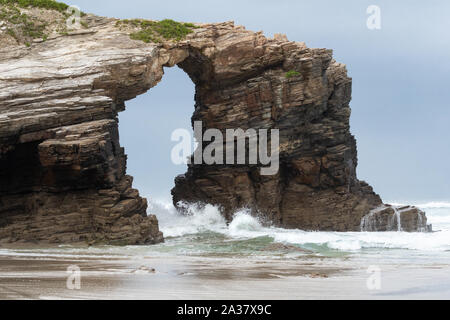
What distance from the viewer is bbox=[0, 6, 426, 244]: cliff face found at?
2481 centimetres

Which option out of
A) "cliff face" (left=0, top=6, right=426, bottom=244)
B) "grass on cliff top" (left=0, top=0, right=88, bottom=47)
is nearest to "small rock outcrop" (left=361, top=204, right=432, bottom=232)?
"cliff face" (left=0, top=6, right=426, bottom=244)

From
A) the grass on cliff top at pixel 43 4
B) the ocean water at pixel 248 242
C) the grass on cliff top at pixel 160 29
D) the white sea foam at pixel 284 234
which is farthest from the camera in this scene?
the grass on cliff top at pixel 43 4

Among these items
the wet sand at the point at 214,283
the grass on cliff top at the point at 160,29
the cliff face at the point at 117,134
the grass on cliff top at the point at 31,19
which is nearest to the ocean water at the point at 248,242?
the cliff face at the point at 117,134

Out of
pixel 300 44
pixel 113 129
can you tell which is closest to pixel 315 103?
pixel 300 44

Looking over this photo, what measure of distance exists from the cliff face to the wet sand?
36.0ft

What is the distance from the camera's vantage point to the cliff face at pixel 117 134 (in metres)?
24.8

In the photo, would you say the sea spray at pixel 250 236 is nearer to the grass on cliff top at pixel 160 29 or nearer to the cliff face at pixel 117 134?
the cliff face at pixel 117 134

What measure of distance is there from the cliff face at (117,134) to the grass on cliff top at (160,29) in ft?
1.40

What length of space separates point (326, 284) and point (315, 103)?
85.2ft

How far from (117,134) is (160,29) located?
790cm

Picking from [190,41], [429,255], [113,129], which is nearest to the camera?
[429,255]

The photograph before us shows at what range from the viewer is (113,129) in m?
26.1

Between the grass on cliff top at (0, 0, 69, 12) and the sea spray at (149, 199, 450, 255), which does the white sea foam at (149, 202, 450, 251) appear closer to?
the sea spray at (149, 199, 450, 255)

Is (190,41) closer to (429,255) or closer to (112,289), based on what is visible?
(429,255)
